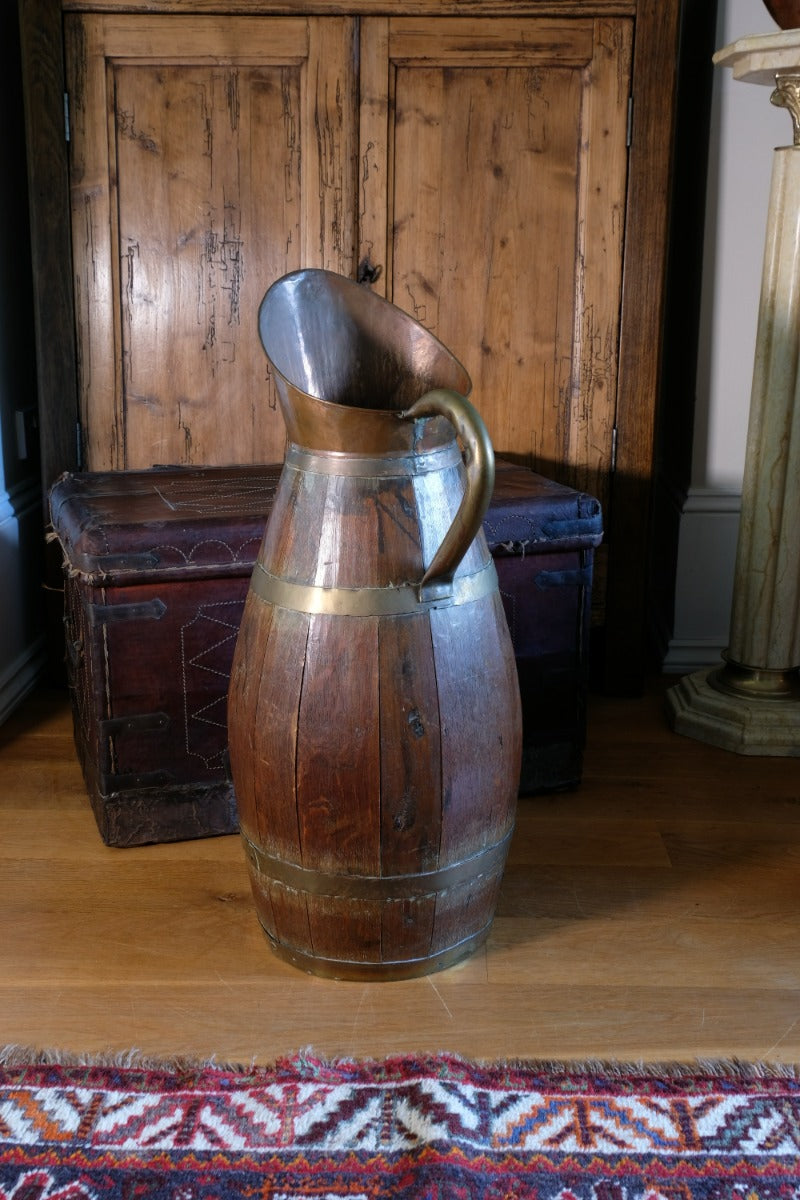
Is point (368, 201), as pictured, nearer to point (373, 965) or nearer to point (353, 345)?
point (353, 345)

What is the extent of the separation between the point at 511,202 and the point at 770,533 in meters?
0.90

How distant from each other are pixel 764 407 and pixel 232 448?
1144 mm

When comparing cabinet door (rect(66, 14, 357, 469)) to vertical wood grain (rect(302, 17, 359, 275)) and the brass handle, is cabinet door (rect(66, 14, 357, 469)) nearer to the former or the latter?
vertical wood grain (rect(302, 17, 359, 275))

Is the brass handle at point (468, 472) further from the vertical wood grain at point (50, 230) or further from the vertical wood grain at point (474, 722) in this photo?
the vertical wood grain at point (50, 230)

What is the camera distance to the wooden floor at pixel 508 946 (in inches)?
65.3

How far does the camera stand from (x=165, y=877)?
6.82 feet

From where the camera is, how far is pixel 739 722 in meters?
2.63

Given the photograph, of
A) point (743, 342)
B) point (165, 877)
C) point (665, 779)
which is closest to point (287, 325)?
point (165, 877)

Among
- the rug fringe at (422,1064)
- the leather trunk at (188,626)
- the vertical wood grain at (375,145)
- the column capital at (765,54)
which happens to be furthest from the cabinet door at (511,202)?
the rug fringe at (422,1064)

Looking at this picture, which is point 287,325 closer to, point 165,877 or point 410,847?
point 410,847

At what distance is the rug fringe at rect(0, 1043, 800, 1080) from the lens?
5.16ft

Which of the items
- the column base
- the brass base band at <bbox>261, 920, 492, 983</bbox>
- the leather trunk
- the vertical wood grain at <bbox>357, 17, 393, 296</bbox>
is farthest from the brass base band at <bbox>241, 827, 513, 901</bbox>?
the vertical wood grain at <bbox>357, 17, 393, 296</bbox>

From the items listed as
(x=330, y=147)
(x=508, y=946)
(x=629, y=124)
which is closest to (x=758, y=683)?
(x=508, y=946)

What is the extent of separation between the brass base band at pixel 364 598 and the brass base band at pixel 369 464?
144 millimetres
